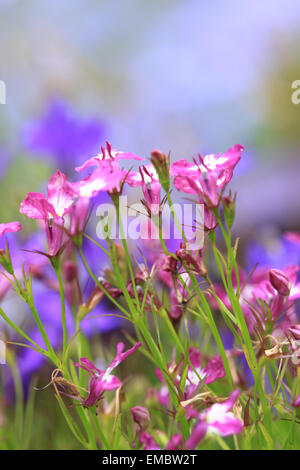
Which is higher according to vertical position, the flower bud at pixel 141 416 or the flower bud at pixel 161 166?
the flower bud at pixel 161 166

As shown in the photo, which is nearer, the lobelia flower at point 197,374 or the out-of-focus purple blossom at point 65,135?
the lobelia flower at point 197,374

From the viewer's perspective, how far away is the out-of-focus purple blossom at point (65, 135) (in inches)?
28.5

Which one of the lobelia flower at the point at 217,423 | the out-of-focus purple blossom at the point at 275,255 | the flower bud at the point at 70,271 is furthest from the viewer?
the out-of-focus purple blossom at the point at 275,255

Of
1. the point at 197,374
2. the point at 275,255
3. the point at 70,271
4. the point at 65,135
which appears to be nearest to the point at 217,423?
the point at 197,374

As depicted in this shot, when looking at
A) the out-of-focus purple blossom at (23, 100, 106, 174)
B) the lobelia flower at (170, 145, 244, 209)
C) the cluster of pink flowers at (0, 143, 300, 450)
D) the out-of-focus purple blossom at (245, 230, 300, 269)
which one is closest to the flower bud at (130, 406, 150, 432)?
the cluster of pink flowers at (0, 143, 300, 450)

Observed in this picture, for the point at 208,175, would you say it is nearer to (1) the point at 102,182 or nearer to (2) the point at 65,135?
(1) the point at 102,182

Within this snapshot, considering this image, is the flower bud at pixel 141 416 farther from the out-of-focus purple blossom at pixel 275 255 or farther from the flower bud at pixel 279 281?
the out-of-focus purple blossom at pixel 275 255

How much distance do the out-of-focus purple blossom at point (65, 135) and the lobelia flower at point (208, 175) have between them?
449 mm

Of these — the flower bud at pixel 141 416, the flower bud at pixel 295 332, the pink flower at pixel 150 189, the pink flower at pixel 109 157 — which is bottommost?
the flower bud at pixel 141 416

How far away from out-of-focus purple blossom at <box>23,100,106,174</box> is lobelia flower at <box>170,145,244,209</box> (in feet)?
1.47

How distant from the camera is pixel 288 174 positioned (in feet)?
4.18

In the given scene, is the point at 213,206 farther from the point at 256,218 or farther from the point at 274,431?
the point at 256,218

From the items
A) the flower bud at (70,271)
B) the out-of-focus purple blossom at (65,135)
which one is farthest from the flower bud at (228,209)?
the out-of-focus purple blossom at (65,135)

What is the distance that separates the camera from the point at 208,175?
26 centimetres
